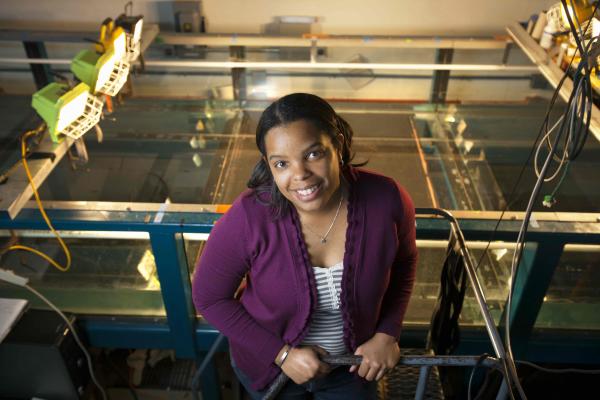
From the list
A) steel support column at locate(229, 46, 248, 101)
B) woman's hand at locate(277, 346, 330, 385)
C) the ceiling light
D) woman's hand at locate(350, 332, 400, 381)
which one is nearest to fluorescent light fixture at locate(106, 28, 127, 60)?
the ceiling light

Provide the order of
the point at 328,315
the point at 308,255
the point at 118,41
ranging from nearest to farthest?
the point at 308,255 < the point at 328,315 < the point at 118,41

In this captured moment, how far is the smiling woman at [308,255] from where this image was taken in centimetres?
118

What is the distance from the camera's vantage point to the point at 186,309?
198 cm

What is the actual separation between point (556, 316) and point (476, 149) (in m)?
1.01

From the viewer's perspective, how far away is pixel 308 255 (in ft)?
4.30

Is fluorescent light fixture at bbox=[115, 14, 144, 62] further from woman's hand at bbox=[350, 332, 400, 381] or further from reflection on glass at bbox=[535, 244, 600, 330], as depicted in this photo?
reflection on glass at bbox=[535, 244, 600, 330]

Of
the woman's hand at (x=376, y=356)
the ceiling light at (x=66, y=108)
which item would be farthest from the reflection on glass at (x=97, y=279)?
the woman's hand at (x=376, y=356)

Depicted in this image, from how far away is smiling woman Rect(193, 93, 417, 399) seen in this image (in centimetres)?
118

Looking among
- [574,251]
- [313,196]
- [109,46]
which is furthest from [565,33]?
[109,46]

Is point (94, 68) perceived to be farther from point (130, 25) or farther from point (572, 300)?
point (572, 300)

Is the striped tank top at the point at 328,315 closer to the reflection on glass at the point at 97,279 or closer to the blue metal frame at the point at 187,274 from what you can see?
the blue metal frame at the point at 187,274

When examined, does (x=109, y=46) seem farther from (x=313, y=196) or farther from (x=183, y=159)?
(x=313, y=196)

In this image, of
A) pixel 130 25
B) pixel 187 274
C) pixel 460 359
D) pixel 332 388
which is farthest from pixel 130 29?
pixel 460 359

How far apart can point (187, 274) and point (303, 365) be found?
709mm
